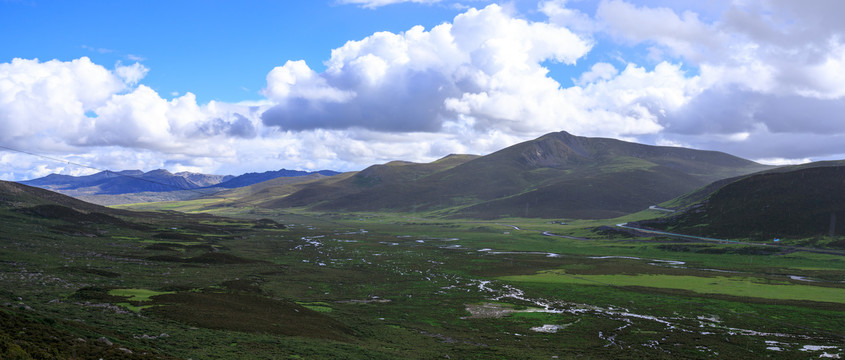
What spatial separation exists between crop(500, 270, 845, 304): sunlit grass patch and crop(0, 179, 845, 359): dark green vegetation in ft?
1.79

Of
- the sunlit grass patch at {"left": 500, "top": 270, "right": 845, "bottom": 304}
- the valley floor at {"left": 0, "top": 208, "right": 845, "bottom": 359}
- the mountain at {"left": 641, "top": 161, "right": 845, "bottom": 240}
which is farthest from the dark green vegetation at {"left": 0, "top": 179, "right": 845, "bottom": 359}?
the mountain at {"left": 641, "top": 161, "right": 845, "bottom": 240}

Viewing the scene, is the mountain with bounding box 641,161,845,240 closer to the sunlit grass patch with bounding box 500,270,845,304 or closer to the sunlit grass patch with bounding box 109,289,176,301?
the sunlit grass patch with bounding box 500,270,845,304

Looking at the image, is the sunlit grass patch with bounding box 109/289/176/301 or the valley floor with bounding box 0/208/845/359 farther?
the sunlit grass patch with bounding box 109/289/176/301

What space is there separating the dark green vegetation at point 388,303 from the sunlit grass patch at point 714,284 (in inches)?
21.5

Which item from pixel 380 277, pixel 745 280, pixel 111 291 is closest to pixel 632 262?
pixel 745 280

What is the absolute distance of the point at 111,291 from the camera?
50.3m

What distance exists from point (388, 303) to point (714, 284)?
195ft

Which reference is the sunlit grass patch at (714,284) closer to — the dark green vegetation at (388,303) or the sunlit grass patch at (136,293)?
the dark green vegetation at (388,303)

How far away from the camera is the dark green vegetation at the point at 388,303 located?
35.4 metres

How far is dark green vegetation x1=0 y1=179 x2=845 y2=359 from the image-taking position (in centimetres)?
3538

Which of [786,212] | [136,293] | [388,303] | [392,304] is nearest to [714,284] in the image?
[392,304]

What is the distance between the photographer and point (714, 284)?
8338cm

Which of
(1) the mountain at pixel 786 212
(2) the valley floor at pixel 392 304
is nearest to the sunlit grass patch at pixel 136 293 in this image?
(2) the valley floor at pixel 392 304

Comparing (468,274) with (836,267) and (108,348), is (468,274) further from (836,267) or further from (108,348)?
(836,267)
